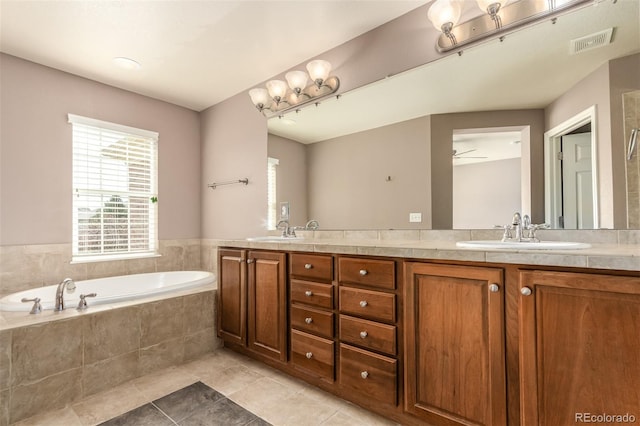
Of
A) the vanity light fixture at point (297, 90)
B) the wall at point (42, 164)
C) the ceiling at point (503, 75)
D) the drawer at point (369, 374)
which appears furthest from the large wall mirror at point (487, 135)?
the wall at point (42, 164)

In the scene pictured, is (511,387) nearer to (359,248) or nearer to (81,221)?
(359,248)

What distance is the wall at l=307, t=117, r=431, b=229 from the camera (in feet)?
6.59

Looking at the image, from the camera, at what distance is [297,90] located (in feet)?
8.12

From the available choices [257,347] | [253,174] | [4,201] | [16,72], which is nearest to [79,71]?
[16,72]

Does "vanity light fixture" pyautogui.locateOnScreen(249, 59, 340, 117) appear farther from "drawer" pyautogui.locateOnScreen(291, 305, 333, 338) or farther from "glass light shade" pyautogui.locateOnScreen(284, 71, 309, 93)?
"drawer" pyautogui.locateOnScreen(291, 305, 333, 338)

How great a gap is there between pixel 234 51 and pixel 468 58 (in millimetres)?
1738

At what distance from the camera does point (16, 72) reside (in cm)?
243

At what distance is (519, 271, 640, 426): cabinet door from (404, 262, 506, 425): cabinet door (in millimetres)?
93

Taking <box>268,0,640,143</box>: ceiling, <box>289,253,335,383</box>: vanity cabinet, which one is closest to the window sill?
<box>289,253,335,383</box>: vanity cabinet

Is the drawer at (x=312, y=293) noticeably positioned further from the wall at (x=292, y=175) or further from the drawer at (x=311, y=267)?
the wall at (x=292, y=175)

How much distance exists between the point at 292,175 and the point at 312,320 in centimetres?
136

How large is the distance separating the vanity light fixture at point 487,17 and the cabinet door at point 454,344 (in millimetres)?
1351

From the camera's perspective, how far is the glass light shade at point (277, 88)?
260 centimetres

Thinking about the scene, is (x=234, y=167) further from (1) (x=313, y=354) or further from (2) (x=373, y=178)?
(1) (x=313, y=354)
